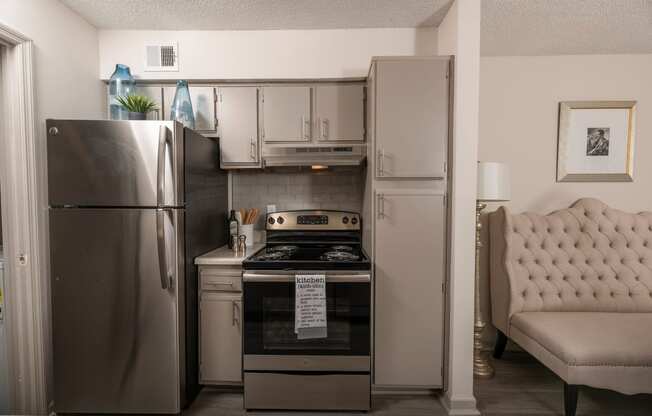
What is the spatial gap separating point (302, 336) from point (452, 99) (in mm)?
1722

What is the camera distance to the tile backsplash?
2.73m

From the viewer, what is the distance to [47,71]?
6.34 feet

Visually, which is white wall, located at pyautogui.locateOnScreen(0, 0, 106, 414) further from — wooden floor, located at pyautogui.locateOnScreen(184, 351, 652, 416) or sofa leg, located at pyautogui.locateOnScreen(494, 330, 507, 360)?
sofa leg, located at pyautogui.locateOnScreen(494, 330, 507, 360)

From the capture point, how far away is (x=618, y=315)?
2211mm

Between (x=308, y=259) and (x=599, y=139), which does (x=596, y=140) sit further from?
(x=308, y=259)

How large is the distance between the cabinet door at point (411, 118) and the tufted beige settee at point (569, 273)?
36.4 inches

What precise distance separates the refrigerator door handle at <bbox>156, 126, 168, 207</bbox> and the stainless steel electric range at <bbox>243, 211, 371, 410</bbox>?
631 millimetres

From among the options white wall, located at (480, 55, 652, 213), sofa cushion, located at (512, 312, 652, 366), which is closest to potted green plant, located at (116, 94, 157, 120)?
white wall, located at (480, 55, 652, 213)

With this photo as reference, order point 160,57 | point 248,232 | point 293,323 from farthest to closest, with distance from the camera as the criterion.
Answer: point 248,232 → point 160,57 → point 293,323

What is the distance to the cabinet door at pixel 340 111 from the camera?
7.91 feet

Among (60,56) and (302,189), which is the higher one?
(60,56)

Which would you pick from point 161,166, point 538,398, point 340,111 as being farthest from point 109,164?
point 538,398

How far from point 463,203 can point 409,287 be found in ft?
2.05

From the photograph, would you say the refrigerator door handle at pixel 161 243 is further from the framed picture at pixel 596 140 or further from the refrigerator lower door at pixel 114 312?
the framed picture at pixel 596 140
